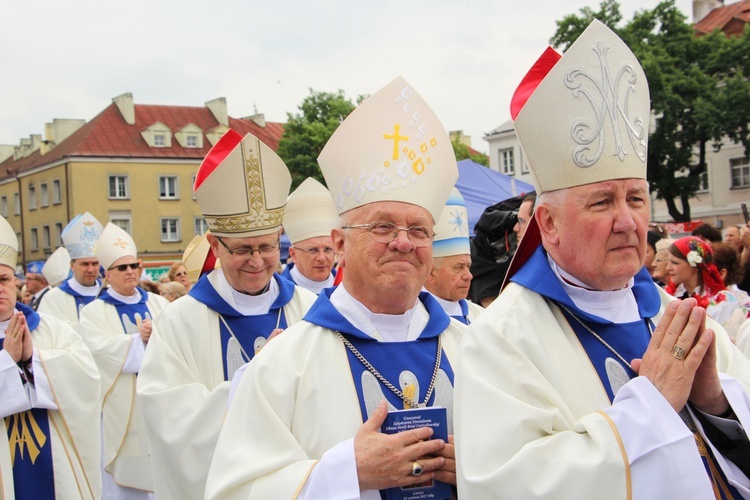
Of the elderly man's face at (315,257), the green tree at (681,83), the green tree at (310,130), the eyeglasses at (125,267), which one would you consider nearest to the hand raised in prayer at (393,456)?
the elderly man's face at (315,257)

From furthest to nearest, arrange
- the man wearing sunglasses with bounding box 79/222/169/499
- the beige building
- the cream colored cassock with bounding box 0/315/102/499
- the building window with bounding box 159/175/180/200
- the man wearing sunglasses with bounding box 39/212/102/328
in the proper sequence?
1. the building window with bounding box 159/175/180/200
2. the beige building
3. the man wearing sunglasses with bounding box 39/212/102/328
4. the man wearing sunglasses with bounding box 79/222/169/499
5. the cream colored cassock with bounding box 0/315/102/499

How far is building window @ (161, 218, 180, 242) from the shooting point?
49750 mm

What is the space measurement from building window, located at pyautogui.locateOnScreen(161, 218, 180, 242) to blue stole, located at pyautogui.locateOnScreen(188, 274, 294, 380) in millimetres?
46528

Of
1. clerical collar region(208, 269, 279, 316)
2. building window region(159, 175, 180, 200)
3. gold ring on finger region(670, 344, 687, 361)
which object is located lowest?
gold ring on finger region(670, 344, 687, 361)

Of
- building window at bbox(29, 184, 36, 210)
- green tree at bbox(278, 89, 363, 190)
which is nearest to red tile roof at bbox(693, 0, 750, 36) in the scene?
green tree at bbox(278, 89, 363, 190)

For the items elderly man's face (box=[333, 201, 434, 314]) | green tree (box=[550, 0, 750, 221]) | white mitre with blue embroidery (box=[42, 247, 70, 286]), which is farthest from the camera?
green tree (box=[550, 0, 750, 221])

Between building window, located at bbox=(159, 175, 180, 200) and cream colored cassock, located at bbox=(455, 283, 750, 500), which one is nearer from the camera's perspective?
cream colored cassock, located at bbox=(455, 283, 750, 500)

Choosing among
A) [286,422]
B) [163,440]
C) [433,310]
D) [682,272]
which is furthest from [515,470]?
[682,272]

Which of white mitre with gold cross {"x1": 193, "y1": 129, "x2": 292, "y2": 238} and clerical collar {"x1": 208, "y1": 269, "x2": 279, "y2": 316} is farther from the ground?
white mitre with gold cross {"x1": 193, "y1": 129, "x2": 292, "y2": 238}

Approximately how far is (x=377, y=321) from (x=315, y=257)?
3766 mm

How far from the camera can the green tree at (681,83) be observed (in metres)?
32.6

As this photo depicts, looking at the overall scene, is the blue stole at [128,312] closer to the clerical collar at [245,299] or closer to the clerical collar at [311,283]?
the clerical collar at [311,283]

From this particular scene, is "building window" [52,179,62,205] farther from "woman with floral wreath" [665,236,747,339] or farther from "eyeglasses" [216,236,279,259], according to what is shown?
"woman with floral wreath" [665,236,747,339]

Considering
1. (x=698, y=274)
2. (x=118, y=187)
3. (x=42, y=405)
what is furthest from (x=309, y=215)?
(x=118, y=187)
